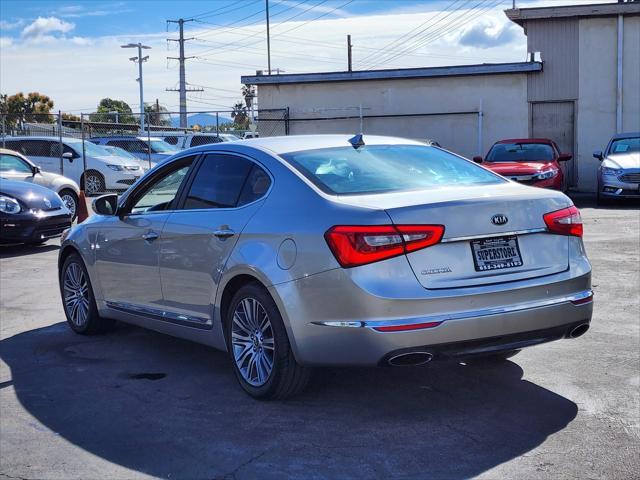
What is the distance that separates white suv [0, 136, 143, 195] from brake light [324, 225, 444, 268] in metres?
19.5

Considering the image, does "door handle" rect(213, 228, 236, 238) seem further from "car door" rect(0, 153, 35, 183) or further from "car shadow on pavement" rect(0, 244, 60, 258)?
"car door" rect(0, 153, 35, 183)

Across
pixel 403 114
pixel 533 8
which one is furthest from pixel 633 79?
pixel 403 114

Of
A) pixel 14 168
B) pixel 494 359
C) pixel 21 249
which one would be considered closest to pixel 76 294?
pixel 494 359

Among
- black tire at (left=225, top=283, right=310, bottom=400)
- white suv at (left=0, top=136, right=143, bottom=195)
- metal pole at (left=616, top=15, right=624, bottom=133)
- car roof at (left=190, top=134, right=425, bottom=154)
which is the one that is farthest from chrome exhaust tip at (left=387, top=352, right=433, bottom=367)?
metal pole at (left=616, top=15, right=624, bottom=133)

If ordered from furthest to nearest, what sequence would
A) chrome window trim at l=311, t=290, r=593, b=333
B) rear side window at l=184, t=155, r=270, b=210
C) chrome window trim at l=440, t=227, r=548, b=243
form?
rear side window at l=184, t=155, r=270, b=210, chrome window trim at l=440, t=227, r=548, b=243, chrome window trim at l=311, t=290, r=593, b=333

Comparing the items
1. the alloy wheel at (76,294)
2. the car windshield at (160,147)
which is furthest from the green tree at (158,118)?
the alloy wheel at (76,294)

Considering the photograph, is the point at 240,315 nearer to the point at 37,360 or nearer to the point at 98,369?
the point at 98,369

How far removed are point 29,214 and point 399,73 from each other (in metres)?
15.7

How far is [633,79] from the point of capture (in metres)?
24.5

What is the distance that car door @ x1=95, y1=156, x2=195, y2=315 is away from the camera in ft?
20.7

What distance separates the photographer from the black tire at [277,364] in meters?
5.05

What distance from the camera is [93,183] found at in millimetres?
23953

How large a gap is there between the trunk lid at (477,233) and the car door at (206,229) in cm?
93

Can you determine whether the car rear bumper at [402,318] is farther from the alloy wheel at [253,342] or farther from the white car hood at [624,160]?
the white car hood at [624,160]
